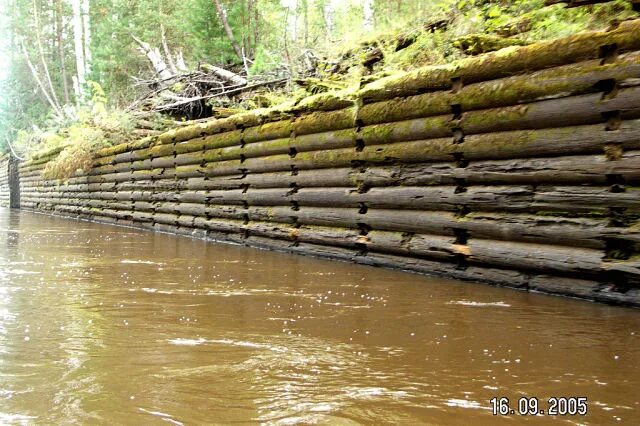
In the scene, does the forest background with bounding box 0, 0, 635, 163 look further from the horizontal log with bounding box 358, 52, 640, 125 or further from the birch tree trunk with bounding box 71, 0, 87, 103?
the horizontal log with bounding box 358, 52, 640, 125

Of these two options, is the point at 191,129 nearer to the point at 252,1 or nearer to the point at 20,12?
the point at 252,1

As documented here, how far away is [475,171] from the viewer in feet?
19.2

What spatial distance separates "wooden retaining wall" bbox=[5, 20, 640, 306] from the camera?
4668 mm

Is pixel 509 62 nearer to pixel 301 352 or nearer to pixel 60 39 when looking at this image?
pixel 301 352

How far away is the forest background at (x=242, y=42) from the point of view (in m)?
7.49

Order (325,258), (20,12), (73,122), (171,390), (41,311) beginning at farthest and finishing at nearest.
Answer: (20,12)
(73,122)
(325,258)
(41,311)
(171,390)

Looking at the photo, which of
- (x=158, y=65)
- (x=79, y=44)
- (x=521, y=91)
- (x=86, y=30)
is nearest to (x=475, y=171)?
(x=521, y=91)

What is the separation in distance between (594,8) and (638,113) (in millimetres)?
2016

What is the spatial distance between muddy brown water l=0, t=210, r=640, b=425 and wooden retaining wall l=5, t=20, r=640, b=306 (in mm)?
424

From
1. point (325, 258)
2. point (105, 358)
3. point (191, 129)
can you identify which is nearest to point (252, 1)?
point (191, 129)

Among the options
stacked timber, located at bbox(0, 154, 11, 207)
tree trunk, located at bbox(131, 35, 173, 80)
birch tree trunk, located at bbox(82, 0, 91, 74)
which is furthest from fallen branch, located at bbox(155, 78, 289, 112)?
stacked timber, located at bbox(0, 154, 11, 207)

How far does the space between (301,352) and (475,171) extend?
3.41 metres

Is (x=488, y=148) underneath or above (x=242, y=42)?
underneath

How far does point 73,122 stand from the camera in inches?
843
